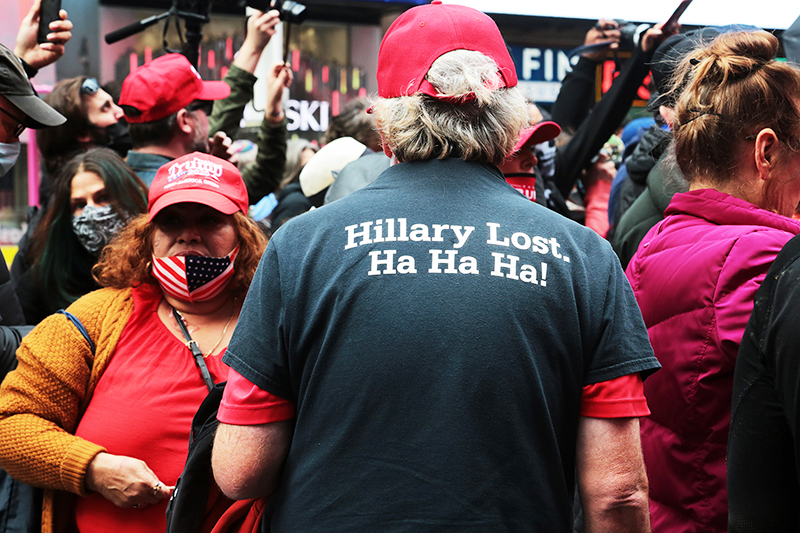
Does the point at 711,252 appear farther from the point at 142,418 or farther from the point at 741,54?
the point at 142,418

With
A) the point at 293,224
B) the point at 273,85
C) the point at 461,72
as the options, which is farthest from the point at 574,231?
the point at 273,85

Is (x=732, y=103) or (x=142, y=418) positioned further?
(x=142, y=418)

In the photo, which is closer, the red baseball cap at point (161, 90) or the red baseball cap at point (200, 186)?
the red baseball cap at point (200, 186)

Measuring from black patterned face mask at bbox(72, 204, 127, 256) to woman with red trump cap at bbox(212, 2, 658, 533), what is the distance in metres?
1.85

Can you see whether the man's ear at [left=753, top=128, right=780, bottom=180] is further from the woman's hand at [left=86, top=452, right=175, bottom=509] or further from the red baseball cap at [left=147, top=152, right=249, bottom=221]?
the woman's hand at [left=86, top=452, right=175, bottom=509]

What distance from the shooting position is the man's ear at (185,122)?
3688 mm

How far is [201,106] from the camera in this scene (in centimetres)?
384

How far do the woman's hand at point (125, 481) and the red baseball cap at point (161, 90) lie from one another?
1.91 metres

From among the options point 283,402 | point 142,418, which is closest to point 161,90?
point 142,418

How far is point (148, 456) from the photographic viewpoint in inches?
88.7

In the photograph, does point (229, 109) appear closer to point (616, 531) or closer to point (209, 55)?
point (616, 531)

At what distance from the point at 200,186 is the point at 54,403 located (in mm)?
782

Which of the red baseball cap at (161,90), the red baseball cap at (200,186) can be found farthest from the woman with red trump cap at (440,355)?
the red baseball cap at (161,90)

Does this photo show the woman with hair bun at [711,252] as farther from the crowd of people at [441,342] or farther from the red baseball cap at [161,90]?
the red baseball cap at [161,90]
